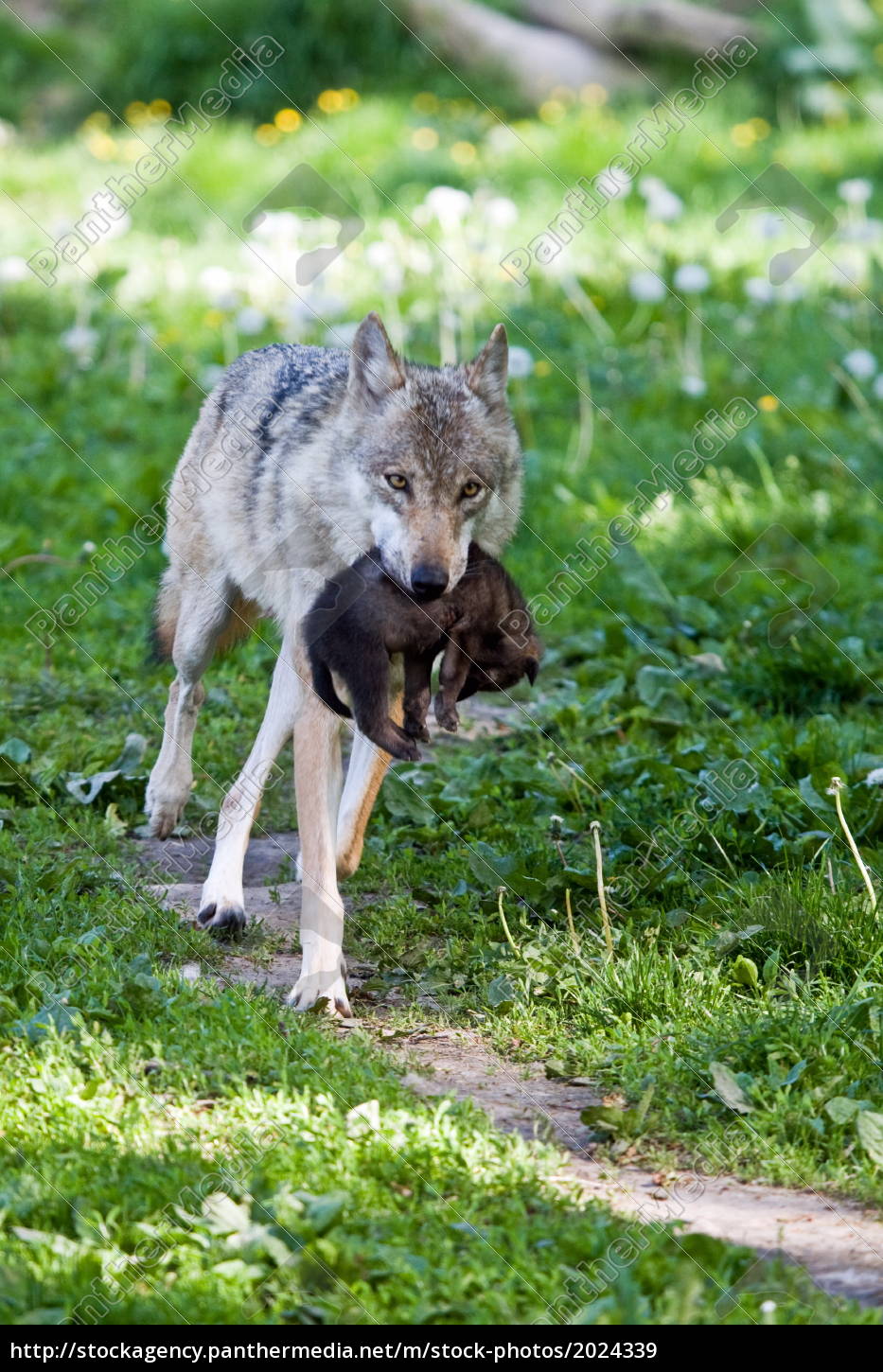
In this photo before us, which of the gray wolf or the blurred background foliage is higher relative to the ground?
the blurred background foliage

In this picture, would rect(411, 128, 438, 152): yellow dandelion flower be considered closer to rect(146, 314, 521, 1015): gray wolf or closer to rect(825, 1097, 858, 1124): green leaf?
rect(146, 314, 521, 1015): gray wolf

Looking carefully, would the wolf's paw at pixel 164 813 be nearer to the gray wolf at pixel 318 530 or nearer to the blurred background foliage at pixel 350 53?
the gray wolf at pixel 318 530

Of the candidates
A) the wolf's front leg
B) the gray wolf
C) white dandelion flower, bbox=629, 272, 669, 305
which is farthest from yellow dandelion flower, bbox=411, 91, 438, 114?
the wolf's front leg

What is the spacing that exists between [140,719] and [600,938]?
2.64 metres

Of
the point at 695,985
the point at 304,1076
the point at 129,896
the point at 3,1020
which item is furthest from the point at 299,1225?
the point at 129,896

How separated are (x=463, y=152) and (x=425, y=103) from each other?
1.69 m

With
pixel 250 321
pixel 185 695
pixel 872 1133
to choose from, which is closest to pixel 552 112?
pixel 250 321

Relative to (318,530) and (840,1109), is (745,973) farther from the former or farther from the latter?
(318,530)

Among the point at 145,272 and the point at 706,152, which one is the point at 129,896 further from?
the point at 706,152

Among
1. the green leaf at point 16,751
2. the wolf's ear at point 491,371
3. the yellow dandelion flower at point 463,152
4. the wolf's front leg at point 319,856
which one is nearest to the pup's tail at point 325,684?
the wolf's front leg at point 319,856

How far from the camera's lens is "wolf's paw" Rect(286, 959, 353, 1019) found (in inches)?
158

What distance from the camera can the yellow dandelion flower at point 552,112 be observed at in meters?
13.2

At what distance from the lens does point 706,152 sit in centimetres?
1238

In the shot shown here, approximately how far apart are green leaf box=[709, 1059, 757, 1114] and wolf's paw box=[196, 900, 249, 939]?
1.63 meters
